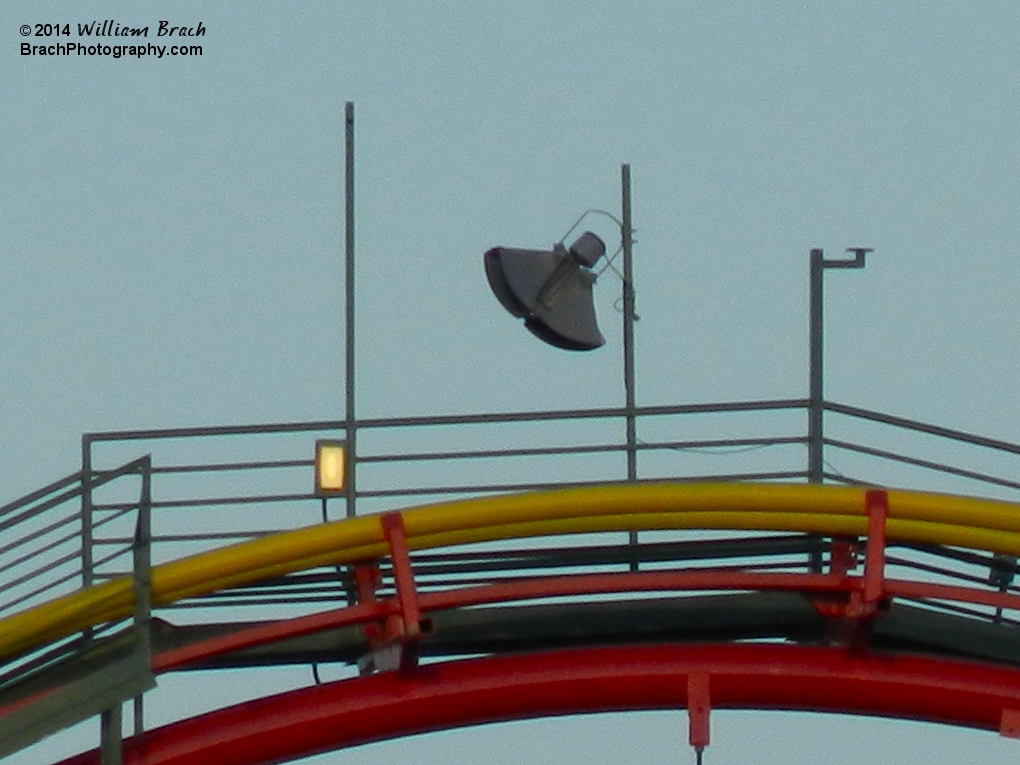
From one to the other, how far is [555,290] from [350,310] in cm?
142

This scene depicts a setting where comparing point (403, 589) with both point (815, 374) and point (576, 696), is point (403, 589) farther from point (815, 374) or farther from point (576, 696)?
point (815, 374)

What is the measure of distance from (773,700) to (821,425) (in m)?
1.86

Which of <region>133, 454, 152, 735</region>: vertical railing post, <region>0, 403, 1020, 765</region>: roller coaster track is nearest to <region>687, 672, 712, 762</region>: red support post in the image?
<region>0, 403, 1020, 765</region>: roller coaster track

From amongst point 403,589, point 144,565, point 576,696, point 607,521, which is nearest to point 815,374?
point 607,521

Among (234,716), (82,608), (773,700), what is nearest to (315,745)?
(234,716)

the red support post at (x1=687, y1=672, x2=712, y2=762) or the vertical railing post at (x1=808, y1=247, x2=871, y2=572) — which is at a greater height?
the vertical railing post at (x1=808, y1=247, x2=871, y2=572)

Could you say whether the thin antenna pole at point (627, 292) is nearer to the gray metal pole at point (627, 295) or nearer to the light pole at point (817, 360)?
the gray metal pole at point (627, 295)

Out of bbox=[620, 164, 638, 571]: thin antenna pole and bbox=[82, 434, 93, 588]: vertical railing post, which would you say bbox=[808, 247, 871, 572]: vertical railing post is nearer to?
bbox=[620, 164, 638, 571]: thin antenna pole

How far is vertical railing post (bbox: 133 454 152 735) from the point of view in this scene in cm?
1788

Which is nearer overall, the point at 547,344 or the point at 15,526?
the point at 15,526

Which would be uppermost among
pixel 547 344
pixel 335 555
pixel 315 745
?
pixel 547 344

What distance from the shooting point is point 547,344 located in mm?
19609

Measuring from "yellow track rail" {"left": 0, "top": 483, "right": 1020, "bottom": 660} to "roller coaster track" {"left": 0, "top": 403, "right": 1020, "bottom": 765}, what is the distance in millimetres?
13

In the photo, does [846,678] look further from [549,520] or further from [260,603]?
[260,603]
